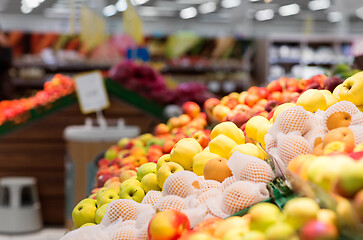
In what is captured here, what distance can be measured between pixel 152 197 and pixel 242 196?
1.27 ft

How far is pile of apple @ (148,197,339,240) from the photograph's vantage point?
2.99ft

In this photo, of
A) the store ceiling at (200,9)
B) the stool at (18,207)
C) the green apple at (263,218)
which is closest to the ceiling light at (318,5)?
the store ceiling at (200,9)

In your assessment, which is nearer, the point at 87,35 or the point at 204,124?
the point at 204,124

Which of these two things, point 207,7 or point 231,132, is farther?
point 207,7

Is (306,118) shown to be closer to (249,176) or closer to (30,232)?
(249,176)

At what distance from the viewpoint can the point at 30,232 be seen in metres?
5.30

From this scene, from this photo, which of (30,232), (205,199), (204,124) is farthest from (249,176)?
(30,232)

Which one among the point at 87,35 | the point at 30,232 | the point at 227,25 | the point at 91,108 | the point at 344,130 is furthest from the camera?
the point at 227,25

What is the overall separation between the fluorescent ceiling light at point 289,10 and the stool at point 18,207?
693 inches

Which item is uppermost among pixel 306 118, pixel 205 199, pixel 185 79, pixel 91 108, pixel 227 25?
pixel 306 118

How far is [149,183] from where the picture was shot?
71.1 inches

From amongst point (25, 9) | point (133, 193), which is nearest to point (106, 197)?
point (133, 193)

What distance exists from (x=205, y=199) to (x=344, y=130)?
0.44m

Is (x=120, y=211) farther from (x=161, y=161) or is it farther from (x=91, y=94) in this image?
(x=91, y=94)
